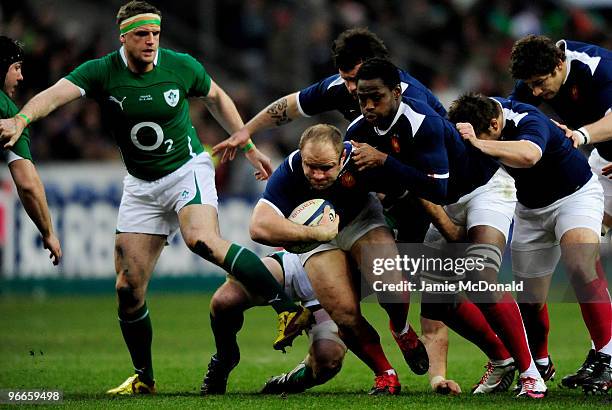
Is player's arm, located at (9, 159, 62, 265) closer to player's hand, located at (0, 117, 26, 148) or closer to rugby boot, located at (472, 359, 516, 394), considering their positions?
player's hand, located at (0, 117, 26, 148)

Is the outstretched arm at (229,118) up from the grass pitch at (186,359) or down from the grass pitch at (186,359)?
up

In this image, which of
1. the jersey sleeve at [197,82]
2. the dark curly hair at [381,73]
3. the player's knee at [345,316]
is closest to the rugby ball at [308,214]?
the player's knee at [345,316]

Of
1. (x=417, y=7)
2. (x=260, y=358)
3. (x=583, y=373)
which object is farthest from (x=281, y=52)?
(x=583, y=373)

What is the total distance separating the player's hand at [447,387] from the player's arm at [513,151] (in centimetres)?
178

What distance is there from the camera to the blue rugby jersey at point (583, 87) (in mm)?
9492

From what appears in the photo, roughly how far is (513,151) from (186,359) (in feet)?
15.7

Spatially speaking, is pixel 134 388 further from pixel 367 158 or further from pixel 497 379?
pixel 497 379

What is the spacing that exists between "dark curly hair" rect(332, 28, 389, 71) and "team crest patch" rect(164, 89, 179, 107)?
1.36m

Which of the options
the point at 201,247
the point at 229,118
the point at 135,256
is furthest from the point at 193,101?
the point at 201,247

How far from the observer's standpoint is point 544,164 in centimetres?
902

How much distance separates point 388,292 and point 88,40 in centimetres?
1287

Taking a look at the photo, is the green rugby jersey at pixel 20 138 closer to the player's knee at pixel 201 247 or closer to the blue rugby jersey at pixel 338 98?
the player's knee at pixel 201 247

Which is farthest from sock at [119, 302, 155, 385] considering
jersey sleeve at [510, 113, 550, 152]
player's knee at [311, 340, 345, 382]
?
jersey sleeve at [510, 113, 550, 152]

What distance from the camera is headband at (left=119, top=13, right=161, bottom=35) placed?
30.5 feet
